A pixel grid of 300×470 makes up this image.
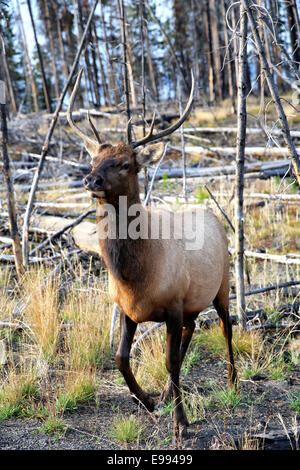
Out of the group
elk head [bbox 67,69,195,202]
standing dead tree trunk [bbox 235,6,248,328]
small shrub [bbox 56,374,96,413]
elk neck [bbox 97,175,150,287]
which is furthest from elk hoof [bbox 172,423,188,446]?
standing dead tree trunk [bbox 235,6,248,328]

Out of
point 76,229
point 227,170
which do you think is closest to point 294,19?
point 227,170

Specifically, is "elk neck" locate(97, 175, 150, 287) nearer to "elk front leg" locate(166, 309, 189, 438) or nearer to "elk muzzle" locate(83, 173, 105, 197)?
"elk muzzle" locate(83, 173, 105, 197)

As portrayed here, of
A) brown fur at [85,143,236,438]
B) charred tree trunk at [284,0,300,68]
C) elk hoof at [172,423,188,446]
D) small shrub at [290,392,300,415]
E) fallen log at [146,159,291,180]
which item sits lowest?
small shrub at [290,392,300,415]

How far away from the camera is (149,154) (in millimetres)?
3572

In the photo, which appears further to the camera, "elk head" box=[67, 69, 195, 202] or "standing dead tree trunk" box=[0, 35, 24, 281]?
"standing dead tree trunk" box=[0, 35, 24, 281]

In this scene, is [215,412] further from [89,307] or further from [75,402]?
[89,307]

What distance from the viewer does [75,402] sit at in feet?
13.2

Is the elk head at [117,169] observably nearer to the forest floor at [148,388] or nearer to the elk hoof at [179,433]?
the forest floor at [148,388]

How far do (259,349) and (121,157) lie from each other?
2.74 m

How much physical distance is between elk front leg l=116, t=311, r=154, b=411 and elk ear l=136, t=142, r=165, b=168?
1274mm

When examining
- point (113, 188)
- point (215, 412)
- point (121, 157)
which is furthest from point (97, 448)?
point (121, 157)

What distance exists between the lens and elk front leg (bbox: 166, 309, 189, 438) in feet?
11.5

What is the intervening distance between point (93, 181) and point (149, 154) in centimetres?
68

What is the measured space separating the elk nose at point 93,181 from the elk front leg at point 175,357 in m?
1.16
